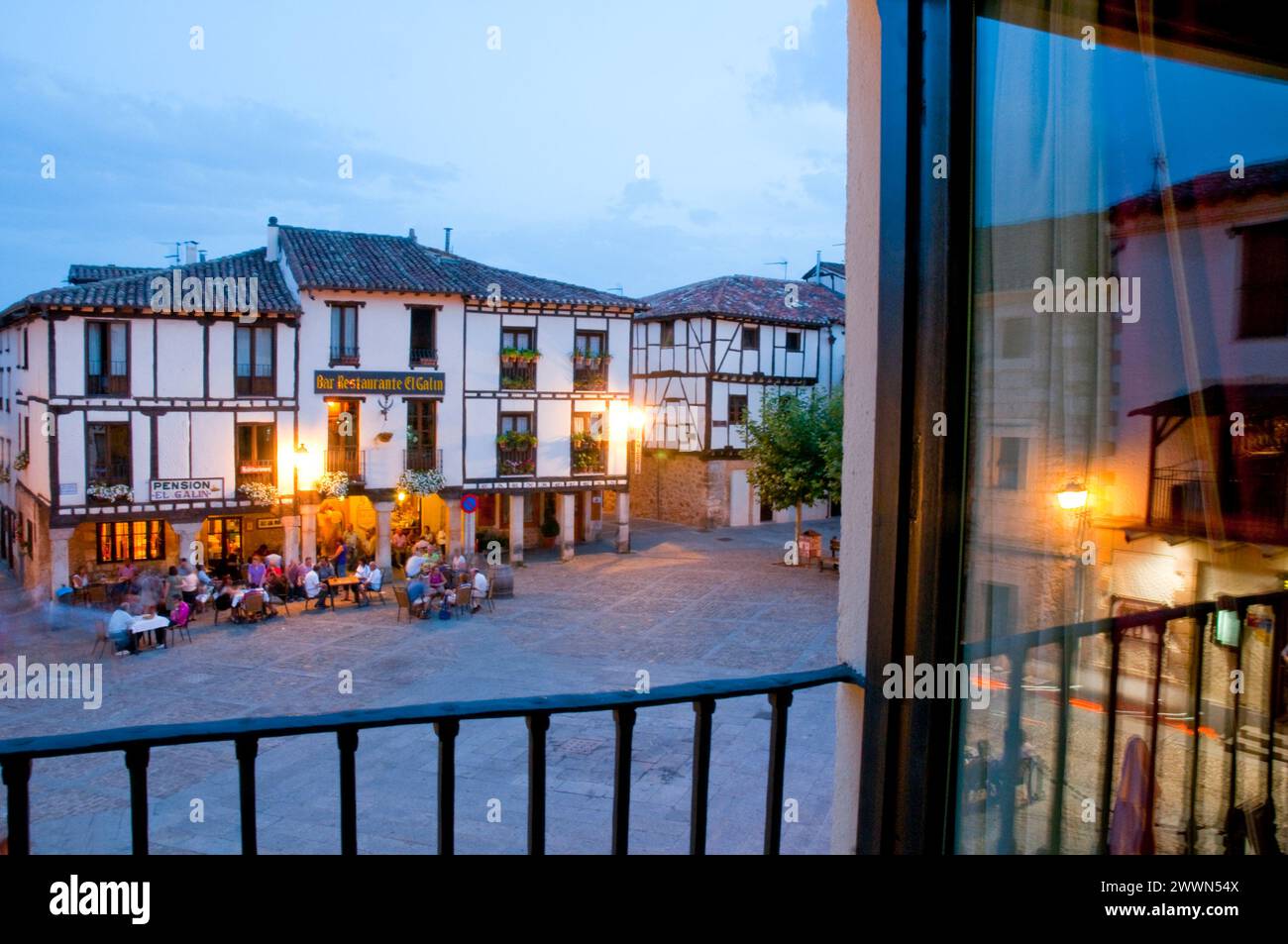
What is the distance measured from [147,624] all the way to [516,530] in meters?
9.02

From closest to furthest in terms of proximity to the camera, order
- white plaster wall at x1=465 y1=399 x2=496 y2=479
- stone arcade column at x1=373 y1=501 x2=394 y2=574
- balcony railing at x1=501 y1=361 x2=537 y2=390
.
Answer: stone arcade column at x1=373 y1=501 x2=394 y2=574 → white plaster wall at x1=465 y1=399 x2=496 y2=479 → balcony railing at x1=501 y1=361 x2=537 y2=390

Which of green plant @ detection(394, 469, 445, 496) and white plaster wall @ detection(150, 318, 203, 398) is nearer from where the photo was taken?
white plaster wall @ detection(150, 318, 203, 398)

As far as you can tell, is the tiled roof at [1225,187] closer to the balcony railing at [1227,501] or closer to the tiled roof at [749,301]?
the balcony railing at [1227,501]

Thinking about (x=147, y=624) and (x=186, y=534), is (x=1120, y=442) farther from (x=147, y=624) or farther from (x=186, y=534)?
(x=186, y=534)

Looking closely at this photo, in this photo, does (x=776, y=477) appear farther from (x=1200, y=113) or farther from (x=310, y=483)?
(x=1200, y=113)

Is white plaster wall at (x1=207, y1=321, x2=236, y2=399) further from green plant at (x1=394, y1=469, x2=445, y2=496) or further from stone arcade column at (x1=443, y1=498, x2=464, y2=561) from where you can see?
stone arcade column at (x1=443, y1=498, x2=464, y2=561)

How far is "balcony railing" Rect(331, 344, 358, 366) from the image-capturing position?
1992 cm

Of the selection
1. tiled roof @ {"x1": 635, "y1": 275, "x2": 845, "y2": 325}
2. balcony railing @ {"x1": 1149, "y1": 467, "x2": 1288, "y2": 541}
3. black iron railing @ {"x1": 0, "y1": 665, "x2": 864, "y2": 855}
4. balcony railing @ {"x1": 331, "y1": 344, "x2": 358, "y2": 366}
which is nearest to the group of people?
balcony railing @ {"x1": 331, "y1": 344, "x2": 358, "y2": 366}

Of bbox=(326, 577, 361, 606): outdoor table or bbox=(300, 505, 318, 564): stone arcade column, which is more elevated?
bbox=(300, 505, 318, 564): stone arcade column

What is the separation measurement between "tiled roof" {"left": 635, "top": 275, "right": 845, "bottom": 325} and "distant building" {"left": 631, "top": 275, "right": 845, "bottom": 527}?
0.05m

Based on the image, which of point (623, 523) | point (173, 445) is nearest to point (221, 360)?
point (173, 445)

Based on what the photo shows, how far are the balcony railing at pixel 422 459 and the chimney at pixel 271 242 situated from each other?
5068mm

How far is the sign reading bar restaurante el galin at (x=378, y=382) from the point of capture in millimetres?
19766

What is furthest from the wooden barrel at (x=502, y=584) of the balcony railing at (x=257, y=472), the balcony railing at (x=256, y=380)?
the balcony railing at (x=256, y=380)
